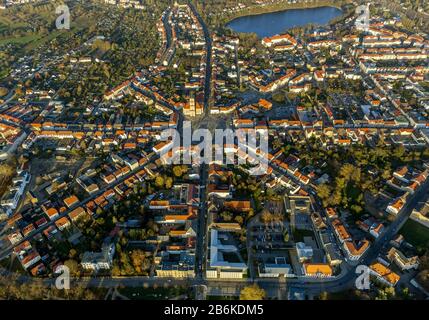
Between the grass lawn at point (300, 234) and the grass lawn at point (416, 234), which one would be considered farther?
the grass lawn at point (300, 234)

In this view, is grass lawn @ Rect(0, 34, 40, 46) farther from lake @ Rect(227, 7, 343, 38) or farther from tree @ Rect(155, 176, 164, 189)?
tree @ Rect(155, 176, 164, 189)

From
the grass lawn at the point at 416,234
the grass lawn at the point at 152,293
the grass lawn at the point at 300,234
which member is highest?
the grass lawn at the point at 416,234

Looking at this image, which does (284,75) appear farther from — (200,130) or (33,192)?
(33,192)

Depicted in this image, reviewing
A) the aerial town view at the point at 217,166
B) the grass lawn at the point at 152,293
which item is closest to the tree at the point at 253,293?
the aerial town view at the point at 217,166

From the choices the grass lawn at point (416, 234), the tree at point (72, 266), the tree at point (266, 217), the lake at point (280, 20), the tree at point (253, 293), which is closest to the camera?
the tree at point (253, 293)

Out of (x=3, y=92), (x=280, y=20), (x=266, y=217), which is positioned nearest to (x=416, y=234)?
(x=266, y=217)

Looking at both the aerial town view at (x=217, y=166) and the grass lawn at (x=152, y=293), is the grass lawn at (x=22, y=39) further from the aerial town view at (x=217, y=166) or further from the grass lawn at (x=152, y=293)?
the grass lawn at (x=152, y=293)
